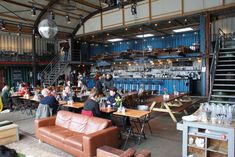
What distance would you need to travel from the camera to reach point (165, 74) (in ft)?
51.4

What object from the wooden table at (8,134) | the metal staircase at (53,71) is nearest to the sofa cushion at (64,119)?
the wooden table at (8,134)

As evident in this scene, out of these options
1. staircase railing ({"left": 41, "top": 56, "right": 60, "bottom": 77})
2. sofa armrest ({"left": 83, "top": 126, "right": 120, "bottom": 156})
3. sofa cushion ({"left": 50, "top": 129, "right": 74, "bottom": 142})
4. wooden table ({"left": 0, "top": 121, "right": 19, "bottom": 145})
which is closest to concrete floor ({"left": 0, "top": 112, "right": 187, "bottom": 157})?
wooden table ({"left": 0, "top": 121, "right": 19, "bottom": 145})

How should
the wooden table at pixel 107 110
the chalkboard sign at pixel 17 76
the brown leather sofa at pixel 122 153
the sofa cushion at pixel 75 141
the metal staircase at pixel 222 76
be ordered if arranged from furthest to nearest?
1. the chalkboard sign at pixel 17 76
2. the metal staircase at pixel 222 76
3. the wooden table at pixel 107 110
4. the sofa cushion at pixel 75 141
5. the brown leather sofa at pixel 122 153

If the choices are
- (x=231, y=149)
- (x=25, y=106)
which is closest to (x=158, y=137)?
(x=231, y=149)

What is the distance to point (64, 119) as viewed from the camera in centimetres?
503

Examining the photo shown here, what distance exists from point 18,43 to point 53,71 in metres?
3.68

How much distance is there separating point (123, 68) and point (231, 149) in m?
15.1

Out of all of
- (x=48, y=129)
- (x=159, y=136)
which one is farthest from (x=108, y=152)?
(x=159, y=136)

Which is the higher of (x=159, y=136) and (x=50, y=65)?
(x=50, y=65)

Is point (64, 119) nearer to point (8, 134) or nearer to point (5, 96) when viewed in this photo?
point (8, 134)

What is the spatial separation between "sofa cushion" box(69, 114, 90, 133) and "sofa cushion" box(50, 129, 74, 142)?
14 cm

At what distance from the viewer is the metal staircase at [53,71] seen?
1584 centimetres

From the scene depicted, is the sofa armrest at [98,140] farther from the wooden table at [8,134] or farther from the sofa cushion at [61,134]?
the wooden table at [8,134]

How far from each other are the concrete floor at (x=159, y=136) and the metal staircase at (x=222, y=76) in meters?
1.88
